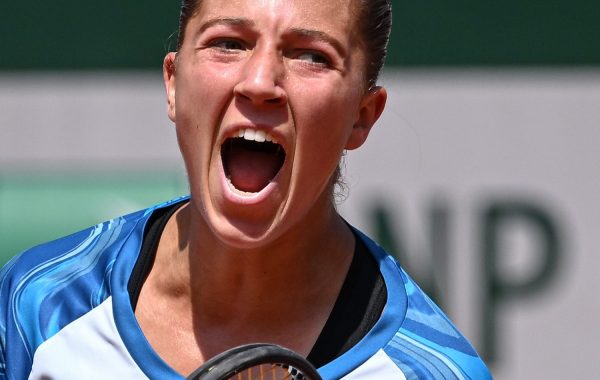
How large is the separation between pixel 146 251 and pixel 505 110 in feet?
8.10

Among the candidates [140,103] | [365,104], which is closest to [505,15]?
[140,103]

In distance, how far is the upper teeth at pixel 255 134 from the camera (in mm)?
1980

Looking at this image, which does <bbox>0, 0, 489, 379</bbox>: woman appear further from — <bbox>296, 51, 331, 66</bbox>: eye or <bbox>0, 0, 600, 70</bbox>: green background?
<bbox>0, 0, 600, 70</bbox>: green background

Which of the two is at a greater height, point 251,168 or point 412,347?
point 251,168

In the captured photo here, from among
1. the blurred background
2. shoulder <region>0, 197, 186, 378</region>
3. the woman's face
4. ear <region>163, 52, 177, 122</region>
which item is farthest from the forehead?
the blurred background

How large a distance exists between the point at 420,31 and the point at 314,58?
244 centimetres

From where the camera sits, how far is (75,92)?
4422 millimetres

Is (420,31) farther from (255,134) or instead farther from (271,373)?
(271,373)

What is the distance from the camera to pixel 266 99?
1.93 meters

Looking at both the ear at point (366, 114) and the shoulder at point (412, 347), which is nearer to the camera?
the shoulder at point (412, 347)

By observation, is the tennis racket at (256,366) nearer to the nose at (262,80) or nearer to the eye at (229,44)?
the nose at (262,80)

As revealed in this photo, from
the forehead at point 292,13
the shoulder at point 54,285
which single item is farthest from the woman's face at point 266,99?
the shoulder at point 54,285

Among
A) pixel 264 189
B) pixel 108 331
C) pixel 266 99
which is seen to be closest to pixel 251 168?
pixel 264 189

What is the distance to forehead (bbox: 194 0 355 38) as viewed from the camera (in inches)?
77.3
